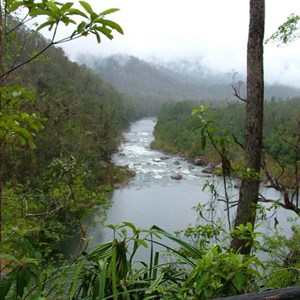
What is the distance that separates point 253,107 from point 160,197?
41.9ft

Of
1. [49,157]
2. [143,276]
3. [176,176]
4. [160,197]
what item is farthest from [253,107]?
[176,176]

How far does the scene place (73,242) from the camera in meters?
10.8

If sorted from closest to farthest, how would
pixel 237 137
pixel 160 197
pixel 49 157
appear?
pixel 49 157 → pixel 160 197 → pixel 237 137

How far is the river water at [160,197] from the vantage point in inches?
466

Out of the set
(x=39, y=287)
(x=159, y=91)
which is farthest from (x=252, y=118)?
(x=159, y=91)

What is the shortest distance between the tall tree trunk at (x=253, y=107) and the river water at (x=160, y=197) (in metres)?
3.76

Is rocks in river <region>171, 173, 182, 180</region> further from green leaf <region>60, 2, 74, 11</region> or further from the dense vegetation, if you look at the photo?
green leaf <region>60, 2, 74, 11</region>

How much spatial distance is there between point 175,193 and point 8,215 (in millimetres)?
10649

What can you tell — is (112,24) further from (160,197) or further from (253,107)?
(160,197)

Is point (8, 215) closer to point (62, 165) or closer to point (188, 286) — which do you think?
point (62, 165)

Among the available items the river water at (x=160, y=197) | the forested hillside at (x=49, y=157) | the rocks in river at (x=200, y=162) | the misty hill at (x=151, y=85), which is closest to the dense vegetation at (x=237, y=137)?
the rocks in river at (x=200, y=162)

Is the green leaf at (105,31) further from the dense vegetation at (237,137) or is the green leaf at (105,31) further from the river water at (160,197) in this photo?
the dense vegetation at (237,137)

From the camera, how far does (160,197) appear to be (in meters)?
15.7

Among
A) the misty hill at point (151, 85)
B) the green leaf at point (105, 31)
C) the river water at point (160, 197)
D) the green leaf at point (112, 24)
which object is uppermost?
the misty hill at point (151, 85)
